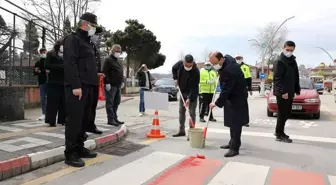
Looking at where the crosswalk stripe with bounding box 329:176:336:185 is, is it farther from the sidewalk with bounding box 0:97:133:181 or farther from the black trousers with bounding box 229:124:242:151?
the sidewalk with bounding box 0:97:133:181

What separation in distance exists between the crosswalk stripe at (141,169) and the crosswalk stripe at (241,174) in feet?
2.69

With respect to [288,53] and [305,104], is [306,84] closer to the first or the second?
[305,104]

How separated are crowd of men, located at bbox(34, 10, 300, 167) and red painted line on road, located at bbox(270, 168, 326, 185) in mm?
1117

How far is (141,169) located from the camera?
16.6 feet

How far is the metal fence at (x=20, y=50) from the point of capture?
977 cm

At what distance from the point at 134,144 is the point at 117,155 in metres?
0.97

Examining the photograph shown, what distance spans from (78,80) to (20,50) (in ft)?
21.5

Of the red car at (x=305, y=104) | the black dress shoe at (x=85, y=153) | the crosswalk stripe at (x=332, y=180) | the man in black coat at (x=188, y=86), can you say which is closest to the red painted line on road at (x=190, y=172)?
the black dress shoe at (x=85, y=153)

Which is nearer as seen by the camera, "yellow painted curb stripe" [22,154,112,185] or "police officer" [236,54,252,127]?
"yellow painted curb stripe" [22,154,112,185]

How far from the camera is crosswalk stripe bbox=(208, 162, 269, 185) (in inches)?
178

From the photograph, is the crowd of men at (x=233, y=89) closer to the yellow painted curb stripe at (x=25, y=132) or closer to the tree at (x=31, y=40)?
the yellow painted curb stripe at (x=25, y=132)

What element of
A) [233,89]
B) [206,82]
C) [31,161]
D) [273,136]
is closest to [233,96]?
[233,89]

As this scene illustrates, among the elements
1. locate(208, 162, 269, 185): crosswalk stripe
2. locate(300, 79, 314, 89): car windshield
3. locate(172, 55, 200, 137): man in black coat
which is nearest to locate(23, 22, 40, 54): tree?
locate(172, 55, 200, 137): man in black coat

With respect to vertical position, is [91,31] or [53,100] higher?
[91,31]
